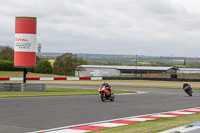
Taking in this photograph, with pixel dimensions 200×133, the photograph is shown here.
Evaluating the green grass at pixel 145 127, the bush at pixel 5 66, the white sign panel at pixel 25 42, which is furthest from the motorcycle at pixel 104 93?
the bush at pixel 5 66

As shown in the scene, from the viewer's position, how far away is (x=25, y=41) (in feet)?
110

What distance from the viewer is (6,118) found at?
1288 cm

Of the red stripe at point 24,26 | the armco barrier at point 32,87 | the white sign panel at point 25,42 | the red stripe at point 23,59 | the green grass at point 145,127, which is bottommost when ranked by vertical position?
the green grass at point 145,127

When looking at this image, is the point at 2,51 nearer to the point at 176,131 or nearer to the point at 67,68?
the point at 67,68

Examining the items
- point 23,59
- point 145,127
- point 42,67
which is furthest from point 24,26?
point 42,67

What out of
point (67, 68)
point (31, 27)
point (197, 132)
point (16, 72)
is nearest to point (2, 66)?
point (16, 72)

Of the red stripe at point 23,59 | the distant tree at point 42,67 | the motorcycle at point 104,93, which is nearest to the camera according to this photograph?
the motorcycle at point 104,93

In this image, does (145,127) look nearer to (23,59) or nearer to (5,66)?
(23,59)

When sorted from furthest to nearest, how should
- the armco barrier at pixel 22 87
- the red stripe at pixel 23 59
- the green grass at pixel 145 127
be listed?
the red stripe at pixel 23 59, the armco barrier at pixel 22 87, the green grass at pixel 145 127

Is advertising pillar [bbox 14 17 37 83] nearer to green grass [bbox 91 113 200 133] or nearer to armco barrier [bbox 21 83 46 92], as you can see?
armco barrier [bbox 21 83 46 92]

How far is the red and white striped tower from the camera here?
33.3 metres

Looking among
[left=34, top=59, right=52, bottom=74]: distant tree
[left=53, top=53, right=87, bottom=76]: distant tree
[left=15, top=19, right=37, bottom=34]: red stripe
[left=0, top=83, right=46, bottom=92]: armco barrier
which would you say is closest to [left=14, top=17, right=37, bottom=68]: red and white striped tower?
[left=15, top=19, right=37, bottom=34]: red stripe

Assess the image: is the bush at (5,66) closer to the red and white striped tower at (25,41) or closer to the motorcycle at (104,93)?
the red and white striped tower at (25,41)

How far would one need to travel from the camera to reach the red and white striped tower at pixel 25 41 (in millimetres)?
33312
